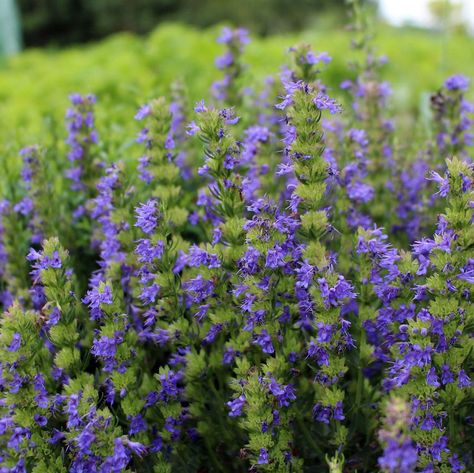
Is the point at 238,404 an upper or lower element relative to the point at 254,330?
lower

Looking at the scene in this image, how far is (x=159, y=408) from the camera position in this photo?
2400 millimetres

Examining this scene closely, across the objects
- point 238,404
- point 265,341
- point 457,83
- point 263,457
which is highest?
point 457,83

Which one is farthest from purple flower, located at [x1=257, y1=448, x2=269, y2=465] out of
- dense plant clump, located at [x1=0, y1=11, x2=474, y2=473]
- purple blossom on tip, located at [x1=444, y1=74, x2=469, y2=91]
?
purple blossom on tip, located at [x1=444, y1=74, x2=469, y2=91]

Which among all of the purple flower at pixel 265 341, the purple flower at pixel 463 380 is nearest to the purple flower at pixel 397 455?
the purple flower at pixel 463 380

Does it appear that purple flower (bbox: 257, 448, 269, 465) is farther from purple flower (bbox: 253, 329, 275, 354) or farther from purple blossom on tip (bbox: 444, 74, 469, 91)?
purple blossom on tip (bbox: 444, 74, 469, 91)

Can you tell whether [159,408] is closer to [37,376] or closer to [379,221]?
[37,376]

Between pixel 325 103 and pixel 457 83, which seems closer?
pixel 325 103

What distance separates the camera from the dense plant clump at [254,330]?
2014 mm

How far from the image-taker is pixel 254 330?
2.20 m

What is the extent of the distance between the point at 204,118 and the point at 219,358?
89cm

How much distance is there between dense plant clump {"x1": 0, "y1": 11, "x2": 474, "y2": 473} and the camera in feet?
6.61

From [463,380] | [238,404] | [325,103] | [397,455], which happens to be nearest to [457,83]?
[325,103]

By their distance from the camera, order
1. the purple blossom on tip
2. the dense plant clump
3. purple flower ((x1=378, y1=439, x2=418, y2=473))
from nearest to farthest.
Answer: purple flower ((x1=378, y1=439, x2=418, y2=473)) → the dense plant clump → the purple blossom on tip

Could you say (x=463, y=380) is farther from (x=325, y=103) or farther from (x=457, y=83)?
(x=457, y=83)
